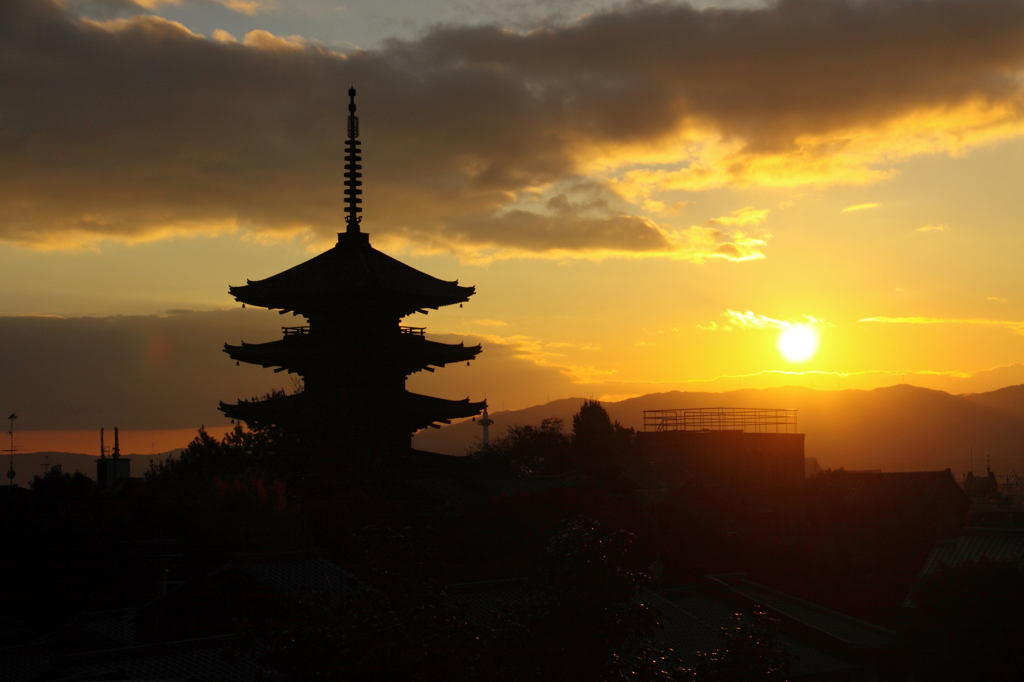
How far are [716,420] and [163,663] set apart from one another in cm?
4210

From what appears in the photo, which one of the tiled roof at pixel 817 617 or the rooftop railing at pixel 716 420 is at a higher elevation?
the rooftop railing at pixel 716 420

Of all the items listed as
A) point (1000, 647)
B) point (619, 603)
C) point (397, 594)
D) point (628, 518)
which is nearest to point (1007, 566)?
point (1000, 647)

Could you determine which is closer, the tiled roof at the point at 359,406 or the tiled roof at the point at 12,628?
the tiled roof at the point at 12,628

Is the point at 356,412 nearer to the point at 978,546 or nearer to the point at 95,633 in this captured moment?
the point at 95,633

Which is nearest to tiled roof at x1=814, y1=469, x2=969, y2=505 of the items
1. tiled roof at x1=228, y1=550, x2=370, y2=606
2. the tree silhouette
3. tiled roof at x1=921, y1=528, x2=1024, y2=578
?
the tree silhouette

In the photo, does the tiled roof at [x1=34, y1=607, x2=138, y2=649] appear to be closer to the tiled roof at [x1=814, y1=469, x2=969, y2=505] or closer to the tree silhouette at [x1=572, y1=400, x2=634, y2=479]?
the tree silhouette at [x1=572, y1=400, x2=634, y2=479]

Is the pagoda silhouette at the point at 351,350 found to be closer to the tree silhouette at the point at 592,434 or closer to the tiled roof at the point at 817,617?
the tiled roof at the point at 817,617

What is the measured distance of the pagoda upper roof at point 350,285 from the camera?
142 ft

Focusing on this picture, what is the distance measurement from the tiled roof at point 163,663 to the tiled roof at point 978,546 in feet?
97.3

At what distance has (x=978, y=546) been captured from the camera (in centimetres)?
4025

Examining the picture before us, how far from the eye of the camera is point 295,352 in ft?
142

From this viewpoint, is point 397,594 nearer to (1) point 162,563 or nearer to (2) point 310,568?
(2) point 310,568

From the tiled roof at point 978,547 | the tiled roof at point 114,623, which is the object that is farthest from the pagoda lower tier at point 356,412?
the tiled roof at point 978,547

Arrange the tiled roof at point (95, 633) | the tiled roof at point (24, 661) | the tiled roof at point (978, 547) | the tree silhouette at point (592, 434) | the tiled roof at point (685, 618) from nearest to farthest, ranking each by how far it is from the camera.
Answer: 1. the tiled roof at point (24, 661)
2. the tiled roof at point (685, 618)
3. the tiled roof at point (95, 633)
4. the tiled roof at point (978, 547)
5. the tree silhouette at point (592, 434)
